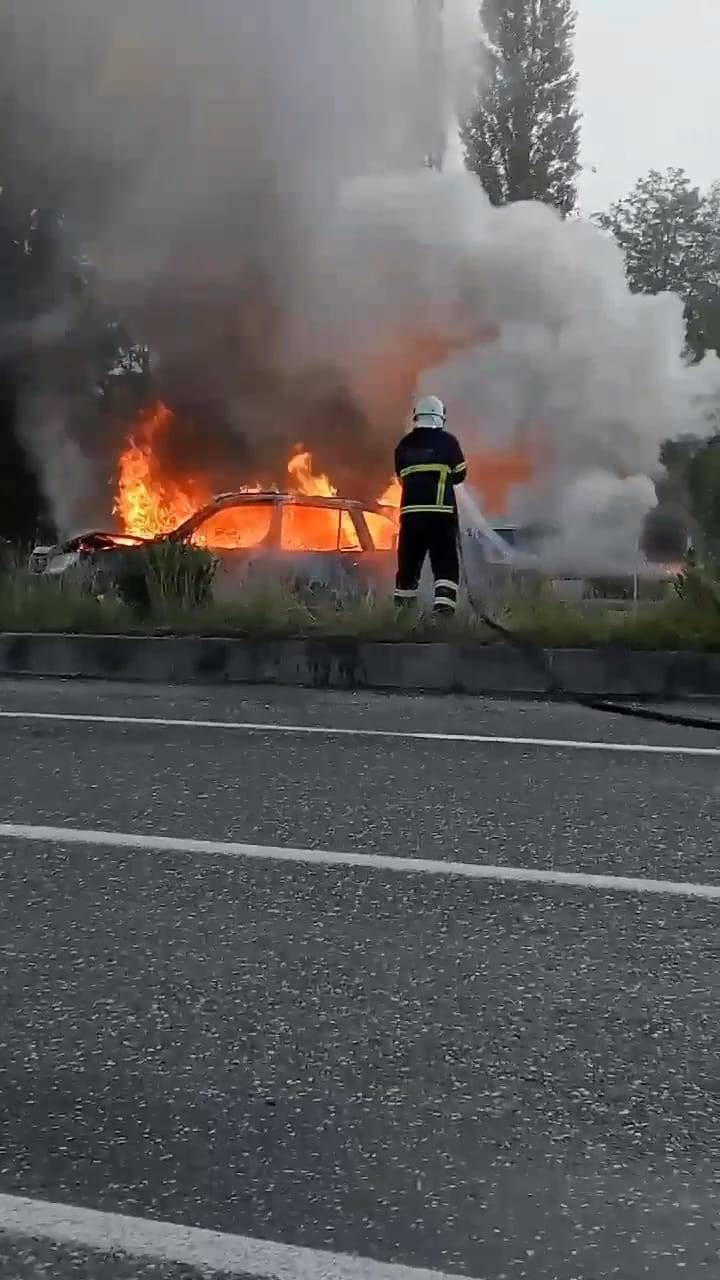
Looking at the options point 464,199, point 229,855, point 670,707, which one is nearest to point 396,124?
point 464,199

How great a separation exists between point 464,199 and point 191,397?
4853 millimetres

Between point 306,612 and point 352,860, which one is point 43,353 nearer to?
point 306,612

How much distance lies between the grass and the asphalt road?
3.65m

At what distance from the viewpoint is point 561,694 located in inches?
331


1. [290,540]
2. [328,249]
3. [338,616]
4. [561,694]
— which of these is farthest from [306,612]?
[328,249]

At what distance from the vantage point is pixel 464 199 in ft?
67.0

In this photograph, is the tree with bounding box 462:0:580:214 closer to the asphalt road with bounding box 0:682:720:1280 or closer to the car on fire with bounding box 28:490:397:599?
the car on fire with bounding box 28:490:397:599

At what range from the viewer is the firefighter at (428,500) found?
10.5 metres

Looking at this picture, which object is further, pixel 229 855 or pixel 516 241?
pixel 516 241

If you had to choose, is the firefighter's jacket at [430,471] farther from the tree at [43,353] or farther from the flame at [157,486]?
the tree at [43,353]

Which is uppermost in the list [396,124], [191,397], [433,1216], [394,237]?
[396,124]

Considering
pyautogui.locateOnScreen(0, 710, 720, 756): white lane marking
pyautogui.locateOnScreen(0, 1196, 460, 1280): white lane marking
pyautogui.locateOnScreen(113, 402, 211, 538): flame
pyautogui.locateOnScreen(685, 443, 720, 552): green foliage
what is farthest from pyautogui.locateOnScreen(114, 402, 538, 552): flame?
pyautogui.locateOnScreen(0, 1196, 460, 1280): white lane marking

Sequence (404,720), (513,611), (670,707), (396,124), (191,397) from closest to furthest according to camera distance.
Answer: (404,720)
(670,707)
(513,611)
(396,124)
(191,397)

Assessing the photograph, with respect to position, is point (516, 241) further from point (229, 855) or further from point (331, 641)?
point (229, 855)
